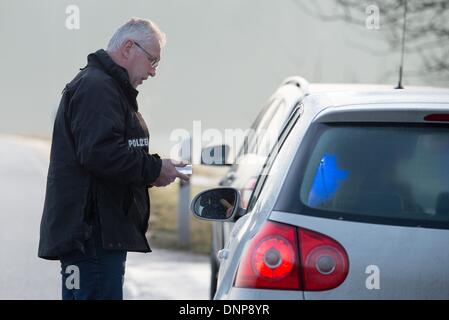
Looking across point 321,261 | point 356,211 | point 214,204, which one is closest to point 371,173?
point 356,211

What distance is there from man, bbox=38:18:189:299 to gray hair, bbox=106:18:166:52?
2 cm

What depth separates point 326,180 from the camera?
170 inches

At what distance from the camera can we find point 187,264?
1138cm

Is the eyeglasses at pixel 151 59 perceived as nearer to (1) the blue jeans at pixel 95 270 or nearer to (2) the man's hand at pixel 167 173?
(2) the man's hand at pixel 167 173

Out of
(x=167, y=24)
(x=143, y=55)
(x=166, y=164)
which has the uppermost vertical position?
(x=167, y=24)

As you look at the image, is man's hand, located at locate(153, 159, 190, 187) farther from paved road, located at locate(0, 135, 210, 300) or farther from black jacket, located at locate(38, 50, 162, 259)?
paved road, located at locate(0, 135, 210, 300)

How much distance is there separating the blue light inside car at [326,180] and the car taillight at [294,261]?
6.3 inches

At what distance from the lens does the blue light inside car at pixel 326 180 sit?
428cm

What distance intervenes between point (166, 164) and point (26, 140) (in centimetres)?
3531

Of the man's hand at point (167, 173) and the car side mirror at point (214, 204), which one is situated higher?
the man's hand at point (167, 173)

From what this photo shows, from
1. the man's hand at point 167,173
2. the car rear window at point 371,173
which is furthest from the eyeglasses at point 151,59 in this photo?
the car rear window at point 371,173

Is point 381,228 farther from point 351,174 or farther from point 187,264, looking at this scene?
point 187,264

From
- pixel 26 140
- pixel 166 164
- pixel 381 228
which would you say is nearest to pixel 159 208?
pixel 166 164

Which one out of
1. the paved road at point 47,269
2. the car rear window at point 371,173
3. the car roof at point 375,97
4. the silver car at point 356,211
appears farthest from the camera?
the paved road at point 47,269
